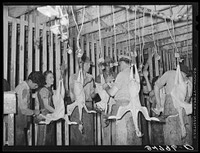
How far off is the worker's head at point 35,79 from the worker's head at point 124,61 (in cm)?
59

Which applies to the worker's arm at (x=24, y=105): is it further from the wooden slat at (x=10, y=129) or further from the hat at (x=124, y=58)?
the hat at (x=124, y=58)

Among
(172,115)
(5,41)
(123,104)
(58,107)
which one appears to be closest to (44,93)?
(58,107)

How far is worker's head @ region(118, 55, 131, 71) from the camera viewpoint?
7.11 feet

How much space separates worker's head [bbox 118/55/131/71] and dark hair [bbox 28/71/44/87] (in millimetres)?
593

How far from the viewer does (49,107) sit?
2105 millimetres

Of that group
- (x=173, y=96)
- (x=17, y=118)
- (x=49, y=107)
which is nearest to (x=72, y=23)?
(x=49, y=107)

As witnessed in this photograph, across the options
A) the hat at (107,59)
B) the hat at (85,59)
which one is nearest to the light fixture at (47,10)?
the hat at (85,59)

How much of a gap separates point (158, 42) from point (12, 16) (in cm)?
110

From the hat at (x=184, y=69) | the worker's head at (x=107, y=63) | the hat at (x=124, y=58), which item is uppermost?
the hat at (x=124, y=58)

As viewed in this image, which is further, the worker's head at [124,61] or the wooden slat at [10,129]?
the worker's head at [124,61]

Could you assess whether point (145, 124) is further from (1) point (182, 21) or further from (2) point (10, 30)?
(2) point (10, 30)

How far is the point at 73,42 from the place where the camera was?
84.7 inches

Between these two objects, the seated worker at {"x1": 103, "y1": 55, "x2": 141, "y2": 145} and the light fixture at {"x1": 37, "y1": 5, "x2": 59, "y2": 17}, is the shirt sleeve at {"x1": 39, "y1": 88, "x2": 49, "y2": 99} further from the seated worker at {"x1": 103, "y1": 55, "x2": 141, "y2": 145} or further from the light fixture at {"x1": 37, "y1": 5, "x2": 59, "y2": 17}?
the light fixture at {"x1": 37, "y1": 5, "x2": 59, "y2": 17}

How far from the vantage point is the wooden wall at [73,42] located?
81.8 inches
